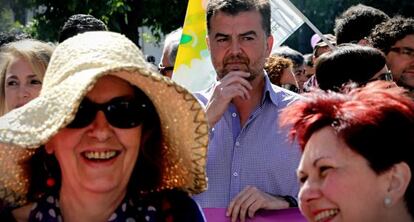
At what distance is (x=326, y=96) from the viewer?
247 cm

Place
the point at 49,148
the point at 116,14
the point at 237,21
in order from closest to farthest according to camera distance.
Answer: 1. the point at 49,148
2. the point at 237,21
3. the point at 116,14

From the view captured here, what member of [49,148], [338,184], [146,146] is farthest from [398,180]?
[49,148]

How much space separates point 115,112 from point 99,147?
0.40 ft

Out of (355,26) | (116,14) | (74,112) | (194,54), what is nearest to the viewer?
(74,112)

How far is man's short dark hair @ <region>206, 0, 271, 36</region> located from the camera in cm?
383

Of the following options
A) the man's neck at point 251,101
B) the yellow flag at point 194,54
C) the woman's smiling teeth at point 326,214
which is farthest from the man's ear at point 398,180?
the yellow flag at point 194,54

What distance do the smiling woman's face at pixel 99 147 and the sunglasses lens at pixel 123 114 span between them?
0.01 metres

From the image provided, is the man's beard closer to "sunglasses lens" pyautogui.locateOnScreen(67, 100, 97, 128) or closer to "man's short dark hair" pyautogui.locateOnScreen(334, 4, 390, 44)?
"sunglasses lens" pyautogui.locateOnScreen(67, 100, 97, 128)

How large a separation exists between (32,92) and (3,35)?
0.92 metres

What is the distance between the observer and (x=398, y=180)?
2.35 meters

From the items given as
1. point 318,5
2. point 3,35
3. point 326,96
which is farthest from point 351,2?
point 326,96

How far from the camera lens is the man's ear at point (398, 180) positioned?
7.69 feet

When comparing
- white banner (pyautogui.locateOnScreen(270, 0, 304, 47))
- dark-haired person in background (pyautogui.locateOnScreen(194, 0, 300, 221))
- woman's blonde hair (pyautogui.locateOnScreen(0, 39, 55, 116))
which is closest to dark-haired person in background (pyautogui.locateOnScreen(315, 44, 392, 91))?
dark-haired person in background (pyautogui.locateOnScreen(194, 0, 300, 221))

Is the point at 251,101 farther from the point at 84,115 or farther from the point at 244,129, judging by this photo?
the point at 84,115
